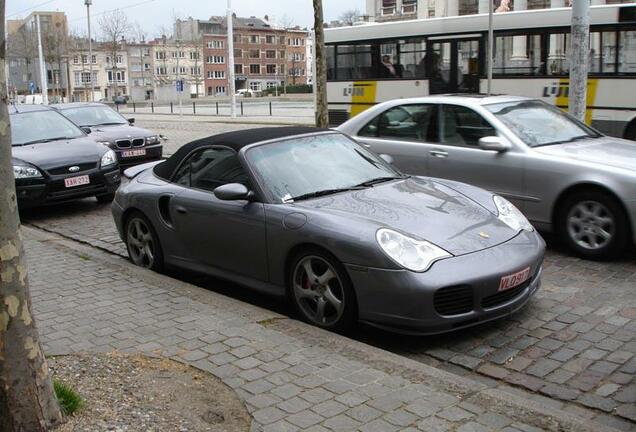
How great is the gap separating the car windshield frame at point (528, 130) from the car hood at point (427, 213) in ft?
6.67

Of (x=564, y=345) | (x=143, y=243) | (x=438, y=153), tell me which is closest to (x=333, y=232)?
(x=564, y=345)

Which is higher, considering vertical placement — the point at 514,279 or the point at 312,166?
the point at 312,166

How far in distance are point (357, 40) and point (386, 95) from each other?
1872 mm

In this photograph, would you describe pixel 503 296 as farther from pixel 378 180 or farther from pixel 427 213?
pixel 378 180

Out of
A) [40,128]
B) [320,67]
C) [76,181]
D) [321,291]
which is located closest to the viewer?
[321,291]

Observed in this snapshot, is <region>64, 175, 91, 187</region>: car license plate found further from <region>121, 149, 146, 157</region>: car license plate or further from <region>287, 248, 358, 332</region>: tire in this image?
<region>287, 248, 358, 332</region>: tire

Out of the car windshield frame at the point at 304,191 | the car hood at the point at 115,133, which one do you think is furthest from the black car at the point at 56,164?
the car windshield frame at the point at 304,191

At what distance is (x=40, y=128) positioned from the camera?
11.1 metres

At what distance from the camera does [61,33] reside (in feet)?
249

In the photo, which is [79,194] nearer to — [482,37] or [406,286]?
[406,286]

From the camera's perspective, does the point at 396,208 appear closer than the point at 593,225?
Yes

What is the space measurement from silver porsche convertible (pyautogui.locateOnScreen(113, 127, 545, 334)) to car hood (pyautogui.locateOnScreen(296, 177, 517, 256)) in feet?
0.04

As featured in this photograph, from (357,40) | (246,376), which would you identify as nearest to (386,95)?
(357,40)

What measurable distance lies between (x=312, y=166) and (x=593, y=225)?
2822mm
